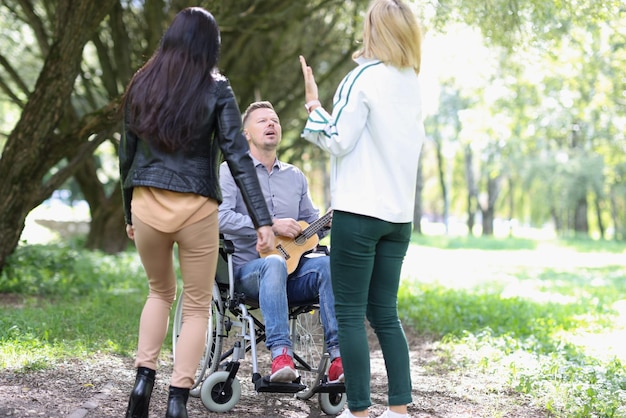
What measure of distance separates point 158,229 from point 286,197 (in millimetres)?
1440

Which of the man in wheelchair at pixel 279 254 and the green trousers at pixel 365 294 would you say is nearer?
the green trousers at pixel 365 294

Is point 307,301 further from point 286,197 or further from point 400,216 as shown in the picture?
point 400,216

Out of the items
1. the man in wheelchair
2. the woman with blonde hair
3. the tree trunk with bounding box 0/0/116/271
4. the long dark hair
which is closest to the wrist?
the woman with blonde hair

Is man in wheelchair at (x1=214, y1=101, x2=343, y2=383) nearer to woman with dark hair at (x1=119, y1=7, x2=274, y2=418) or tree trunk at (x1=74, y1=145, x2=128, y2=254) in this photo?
woman with dark hair at (x1=119, y1=7, x2=274, y2=418)

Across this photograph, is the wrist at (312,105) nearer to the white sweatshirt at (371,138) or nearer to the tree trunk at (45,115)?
the white sweatshirt at (371,138)

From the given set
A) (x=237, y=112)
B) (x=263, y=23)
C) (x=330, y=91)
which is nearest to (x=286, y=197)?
(x=237, y=112)

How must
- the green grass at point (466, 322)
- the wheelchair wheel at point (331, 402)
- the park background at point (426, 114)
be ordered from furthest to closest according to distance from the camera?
the park background at point (426, 114) → the green grass at point (466, 322) → the wheelchair wheel at point (331, 402)

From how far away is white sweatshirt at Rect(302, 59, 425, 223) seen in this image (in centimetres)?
367

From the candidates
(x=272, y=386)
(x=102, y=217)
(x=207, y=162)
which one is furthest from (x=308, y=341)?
(x=102, y=217)

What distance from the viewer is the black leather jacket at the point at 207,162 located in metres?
3.70

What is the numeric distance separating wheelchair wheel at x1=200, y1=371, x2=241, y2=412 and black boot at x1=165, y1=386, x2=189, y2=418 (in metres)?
0.61

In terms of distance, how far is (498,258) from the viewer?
21.4 m

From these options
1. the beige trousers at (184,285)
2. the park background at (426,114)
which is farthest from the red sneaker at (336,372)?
the park background at (426,114)

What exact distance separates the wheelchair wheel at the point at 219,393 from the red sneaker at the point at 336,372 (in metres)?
0.57
